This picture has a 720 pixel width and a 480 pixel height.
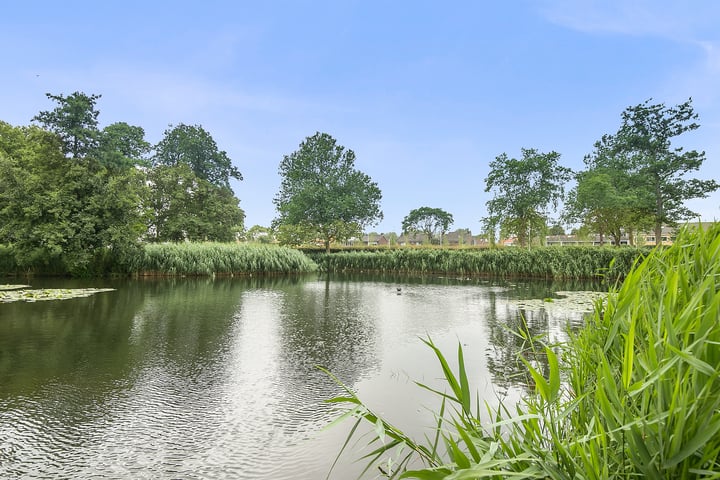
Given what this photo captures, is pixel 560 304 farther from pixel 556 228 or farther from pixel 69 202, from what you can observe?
pixel 556 228

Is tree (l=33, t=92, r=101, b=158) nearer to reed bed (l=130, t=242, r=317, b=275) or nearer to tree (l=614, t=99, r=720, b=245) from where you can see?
reed bed (l=130, t=242, r=317, b=275)

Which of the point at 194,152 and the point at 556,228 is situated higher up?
the point at 194,152

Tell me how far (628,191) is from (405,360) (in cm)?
3097

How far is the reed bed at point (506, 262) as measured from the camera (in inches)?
762

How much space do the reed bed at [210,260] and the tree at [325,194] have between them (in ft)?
39.3

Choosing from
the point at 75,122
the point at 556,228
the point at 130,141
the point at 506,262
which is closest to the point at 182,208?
the point at 130,141

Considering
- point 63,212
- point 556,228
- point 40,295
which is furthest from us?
point 556,228

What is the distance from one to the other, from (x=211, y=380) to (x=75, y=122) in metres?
20.2

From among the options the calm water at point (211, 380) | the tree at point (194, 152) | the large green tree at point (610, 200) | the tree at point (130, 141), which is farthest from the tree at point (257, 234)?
the calm water at point (211, 380)

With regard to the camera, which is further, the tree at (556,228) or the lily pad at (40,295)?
the tree at (556,228)

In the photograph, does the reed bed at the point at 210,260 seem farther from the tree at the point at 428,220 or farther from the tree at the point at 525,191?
the tree at the point at 428,220

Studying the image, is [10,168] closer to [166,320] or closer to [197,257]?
[197,257]

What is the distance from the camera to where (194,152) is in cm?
Answer: 4025

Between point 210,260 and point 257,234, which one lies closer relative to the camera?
point 210,260
